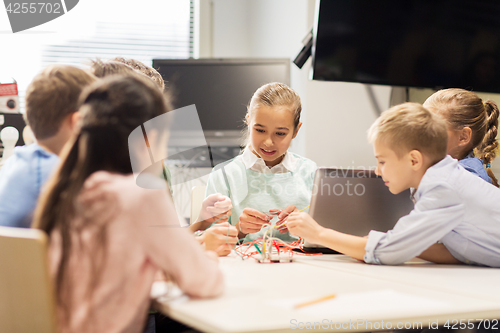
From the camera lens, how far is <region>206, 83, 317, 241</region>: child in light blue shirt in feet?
5.08

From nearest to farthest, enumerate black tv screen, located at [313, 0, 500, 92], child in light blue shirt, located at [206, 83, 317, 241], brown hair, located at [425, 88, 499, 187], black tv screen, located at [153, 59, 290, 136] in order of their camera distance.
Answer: brown hair, located at [425, 88, 499, 187] → child in light blue shirt, located at [206, 83, 317, 241] → black tv screen, located at [313, 0, 500, 92] → black tv screen, located at [153, 59, 290, 136]

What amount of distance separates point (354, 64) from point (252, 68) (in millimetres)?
789

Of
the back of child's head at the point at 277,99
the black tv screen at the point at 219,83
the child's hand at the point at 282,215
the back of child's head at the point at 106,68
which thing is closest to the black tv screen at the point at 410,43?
the back of child's head at the point at 277,99

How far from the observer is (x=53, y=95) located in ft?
2.87

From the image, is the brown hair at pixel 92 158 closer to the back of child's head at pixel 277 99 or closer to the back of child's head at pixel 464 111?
the back of child's head at pixel 277 99

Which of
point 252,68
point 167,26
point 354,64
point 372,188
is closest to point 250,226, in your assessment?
point 372,188

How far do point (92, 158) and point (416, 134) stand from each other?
80 cm

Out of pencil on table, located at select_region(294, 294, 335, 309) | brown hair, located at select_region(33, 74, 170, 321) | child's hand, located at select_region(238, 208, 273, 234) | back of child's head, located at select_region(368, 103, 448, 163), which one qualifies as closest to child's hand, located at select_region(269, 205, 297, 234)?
child's hand, located at select_region(238, 208, 273, 234)

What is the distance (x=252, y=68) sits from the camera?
265 cm

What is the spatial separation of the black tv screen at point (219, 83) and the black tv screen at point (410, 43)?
603 millimetres

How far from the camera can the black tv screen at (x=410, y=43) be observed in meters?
2.02

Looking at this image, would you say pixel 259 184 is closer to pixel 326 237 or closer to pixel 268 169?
pixel 268 169

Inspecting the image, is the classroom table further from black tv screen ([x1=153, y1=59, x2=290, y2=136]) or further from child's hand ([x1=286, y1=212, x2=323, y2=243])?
black tv screen ([x1=153, y1=59, x2=290, y2=136])

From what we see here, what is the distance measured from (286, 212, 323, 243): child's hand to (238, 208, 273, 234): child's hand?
20 cm
